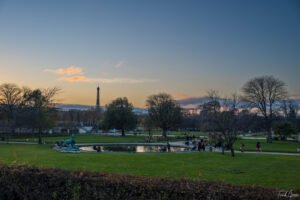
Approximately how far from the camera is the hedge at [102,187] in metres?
7.00

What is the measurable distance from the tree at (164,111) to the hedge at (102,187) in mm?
67133

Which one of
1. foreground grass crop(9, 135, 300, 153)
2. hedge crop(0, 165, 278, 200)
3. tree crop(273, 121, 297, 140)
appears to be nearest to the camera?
hedge crop(0, 165, 278, 200)

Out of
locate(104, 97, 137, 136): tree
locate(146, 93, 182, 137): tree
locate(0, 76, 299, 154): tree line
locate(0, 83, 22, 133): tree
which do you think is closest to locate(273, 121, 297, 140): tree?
locate(0, 76, 299, 154): tree line

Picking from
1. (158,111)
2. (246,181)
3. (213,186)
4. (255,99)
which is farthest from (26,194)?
(158,111)

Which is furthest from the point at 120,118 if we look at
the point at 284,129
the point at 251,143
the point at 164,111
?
the point at 284,129

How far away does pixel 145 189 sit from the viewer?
7.46 meters

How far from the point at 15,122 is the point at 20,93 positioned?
16.4 metres

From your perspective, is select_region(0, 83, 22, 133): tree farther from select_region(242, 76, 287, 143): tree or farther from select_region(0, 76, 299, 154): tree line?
select_region(242, 76, 287, 143): tree

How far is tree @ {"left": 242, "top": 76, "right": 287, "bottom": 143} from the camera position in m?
59.5

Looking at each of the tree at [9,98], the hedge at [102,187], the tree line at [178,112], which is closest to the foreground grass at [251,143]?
the tree line at [178,112]

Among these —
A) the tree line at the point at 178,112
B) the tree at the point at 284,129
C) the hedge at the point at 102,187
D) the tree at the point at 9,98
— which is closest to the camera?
the hedge at the point at 102,187

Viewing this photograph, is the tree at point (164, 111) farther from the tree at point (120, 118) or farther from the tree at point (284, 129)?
the tree at point (284, 129)

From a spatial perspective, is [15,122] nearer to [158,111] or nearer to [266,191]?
[158,111]

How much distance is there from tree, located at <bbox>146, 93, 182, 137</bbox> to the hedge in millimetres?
67133
